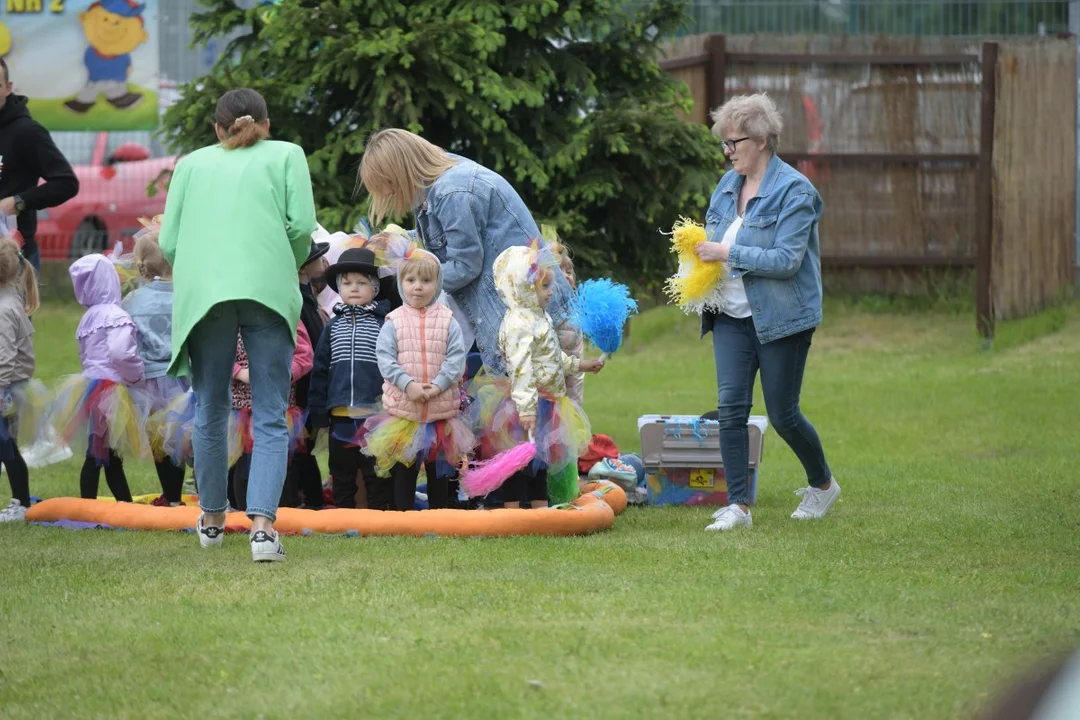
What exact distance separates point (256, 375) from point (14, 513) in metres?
2.26

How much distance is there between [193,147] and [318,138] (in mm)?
824

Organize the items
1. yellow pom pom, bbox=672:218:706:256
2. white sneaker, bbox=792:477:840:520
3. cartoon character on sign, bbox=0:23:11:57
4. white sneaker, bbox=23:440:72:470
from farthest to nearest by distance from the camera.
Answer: cartoon character on sign, bbox=0:23:11:57 < white sneaker, bbox=23:440:72:470 < white sneaker, bbox=792:477:840:520 < yellow pom pom, bbox=672:218:706:256

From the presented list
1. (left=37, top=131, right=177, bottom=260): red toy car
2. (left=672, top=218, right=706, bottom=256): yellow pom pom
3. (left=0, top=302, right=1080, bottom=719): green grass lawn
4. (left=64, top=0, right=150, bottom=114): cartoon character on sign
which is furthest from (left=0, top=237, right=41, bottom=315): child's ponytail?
(left=64, top=0, right=150, bottom=114): cartoon character on sign

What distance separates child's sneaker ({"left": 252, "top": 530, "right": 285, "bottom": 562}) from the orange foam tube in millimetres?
746

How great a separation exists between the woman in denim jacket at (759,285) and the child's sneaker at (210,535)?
2188mm

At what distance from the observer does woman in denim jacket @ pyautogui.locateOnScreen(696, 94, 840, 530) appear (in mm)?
6812

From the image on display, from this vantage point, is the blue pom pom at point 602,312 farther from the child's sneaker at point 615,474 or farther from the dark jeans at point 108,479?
the dark jeans at point 108,479

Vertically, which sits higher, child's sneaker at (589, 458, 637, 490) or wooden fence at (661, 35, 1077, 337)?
wooden fence at (661, 35, 1077, 337)

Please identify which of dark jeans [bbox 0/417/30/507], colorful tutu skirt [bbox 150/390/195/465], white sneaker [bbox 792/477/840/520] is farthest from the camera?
dark jeans [bbox 0/417/30/507]

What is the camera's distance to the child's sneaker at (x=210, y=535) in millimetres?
6547

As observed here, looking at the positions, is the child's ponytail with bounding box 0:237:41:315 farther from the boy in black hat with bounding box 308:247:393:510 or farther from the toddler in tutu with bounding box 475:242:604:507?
the toddler in tutu with bounding box 475:242:604:507

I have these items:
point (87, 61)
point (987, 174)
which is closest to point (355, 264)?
point (987, 174)

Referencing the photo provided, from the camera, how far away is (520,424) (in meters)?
7.19

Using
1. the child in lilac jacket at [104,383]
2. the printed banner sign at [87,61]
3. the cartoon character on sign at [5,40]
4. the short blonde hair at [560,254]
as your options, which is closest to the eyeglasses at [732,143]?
the short blonde hair at [560,254]
